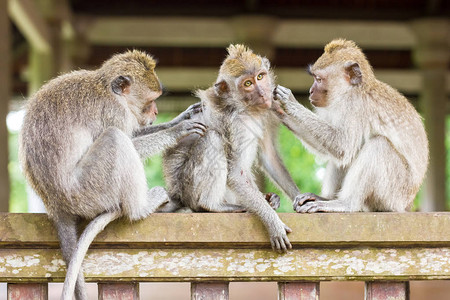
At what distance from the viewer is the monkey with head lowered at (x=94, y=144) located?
2592 millimetres

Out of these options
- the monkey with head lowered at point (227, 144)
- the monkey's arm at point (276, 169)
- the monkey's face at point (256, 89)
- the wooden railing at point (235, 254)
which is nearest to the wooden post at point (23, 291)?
the wooden railing at point (235, 254)

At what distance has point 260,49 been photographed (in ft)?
37.6

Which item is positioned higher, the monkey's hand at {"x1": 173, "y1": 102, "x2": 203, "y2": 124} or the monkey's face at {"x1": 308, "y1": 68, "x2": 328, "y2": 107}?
the monkey's face at {"x1": 308, "y1": 68, "x2": 328, "y2": 107}

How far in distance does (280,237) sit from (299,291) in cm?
19

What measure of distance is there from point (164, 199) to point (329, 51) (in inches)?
42.9

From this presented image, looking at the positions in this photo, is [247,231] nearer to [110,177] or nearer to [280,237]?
[280,237]

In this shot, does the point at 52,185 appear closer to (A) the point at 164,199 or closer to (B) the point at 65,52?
(A) the point at 164,199

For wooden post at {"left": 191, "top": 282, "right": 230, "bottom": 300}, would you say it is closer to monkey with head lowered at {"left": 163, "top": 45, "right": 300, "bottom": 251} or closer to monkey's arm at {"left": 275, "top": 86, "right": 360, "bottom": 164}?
monkey with head lowered at {"left": 163, "top": 45, "right": 300, "bottom": 251}

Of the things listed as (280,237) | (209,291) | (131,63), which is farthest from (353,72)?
(209,291)

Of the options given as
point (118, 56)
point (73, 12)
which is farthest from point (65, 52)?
point (118, 56)

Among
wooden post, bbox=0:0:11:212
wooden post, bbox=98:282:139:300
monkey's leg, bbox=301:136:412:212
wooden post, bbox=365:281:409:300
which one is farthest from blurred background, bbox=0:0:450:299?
wooden post, bbox=98:282:139:300

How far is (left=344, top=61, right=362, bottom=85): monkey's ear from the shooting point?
323cm

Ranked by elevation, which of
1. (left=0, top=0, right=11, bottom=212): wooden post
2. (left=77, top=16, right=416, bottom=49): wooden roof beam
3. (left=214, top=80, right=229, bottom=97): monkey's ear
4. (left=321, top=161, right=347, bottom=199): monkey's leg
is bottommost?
(left=321, top=161, right=347, bottom=199): monkey's leg

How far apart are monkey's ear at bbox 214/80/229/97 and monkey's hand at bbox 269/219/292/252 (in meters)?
0.93
